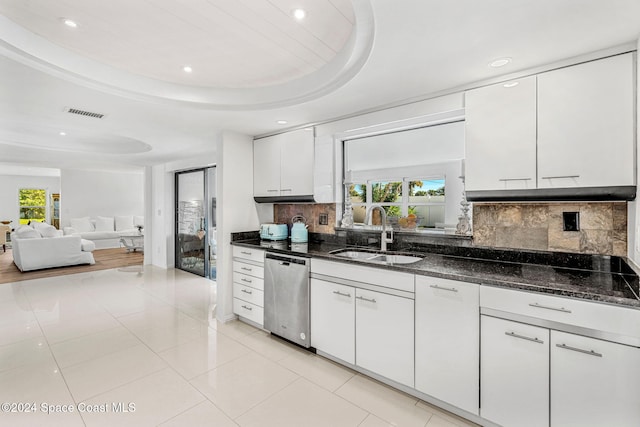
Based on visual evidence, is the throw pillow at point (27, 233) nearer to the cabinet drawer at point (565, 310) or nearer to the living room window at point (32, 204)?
the living room window at point (32, 204)

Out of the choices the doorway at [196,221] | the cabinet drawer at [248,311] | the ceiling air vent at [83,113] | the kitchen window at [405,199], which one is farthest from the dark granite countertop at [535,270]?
the doorway at [196,221]

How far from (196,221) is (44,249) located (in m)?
3.23

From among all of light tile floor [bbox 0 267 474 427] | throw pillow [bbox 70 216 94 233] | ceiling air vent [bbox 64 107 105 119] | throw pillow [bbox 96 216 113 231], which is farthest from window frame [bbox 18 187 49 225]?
ceiling air vent [bbox 64 107 105 119]

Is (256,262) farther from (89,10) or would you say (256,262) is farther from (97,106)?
(89,10)

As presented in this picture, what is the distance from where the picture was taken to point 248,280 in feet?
10.8

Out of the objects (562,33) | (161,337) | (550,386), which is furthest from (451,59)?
(161,337)

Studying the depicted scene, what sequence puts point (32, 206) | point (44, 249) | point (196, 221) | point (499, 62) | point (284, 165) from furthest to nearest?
point (32, 206) → point (44, 249) → point (196, 221) → point (284, 165) → point (499, 62)

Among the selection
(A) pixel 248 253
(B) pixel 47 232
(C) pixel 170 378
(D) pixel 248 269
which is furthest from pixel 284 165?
(B) pixel 47 232

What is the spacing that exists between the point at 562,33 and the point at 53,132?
5717 millimetres

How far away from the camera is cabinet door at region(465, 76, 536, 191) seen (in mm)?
1929

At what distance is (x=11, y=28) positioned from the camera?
1.74 meters

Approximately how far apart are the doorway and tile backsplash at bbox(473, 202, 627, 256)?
163 inches

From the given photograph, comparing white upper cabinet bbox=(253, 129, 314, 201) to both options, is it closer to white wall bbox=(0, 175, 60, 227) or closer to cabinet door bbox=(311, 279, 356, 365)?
cabinet door bbox=(311, 279, 356, 365)

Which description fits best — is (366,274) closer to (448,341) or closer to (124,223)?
(448,341)
